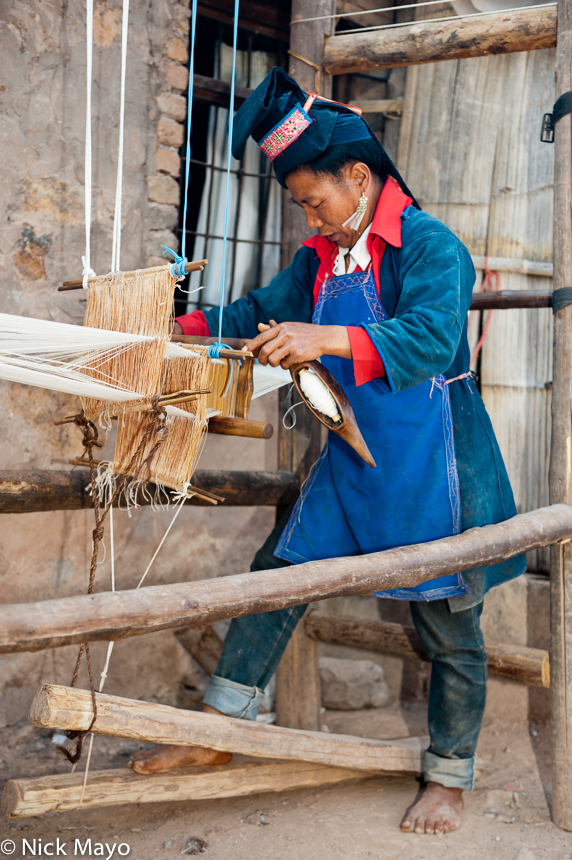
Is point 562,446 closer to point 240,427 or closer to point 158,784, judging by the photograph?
point 240,427

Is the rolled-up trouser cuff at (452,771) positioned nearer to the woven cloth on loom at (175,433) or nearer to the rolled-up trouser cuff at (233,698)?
the rolled-up trouser cuff at (233,698)

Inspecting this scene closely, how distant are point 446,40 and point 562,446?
4.64ft

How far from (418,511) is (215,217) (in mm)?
2081

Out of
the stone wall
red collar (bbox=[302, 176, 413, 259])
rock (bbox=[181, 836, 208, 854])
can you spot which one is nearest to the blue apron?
red collar (bbox=[302, 176, 413, 259])

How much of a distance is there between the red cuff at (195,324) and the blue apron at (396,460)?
1.18ft

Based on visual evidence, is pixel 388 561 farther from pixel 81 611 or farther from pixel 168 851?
pixel 168 851

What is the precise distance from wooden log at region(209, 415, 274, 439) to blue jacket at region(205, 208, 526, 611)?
1.06 ft

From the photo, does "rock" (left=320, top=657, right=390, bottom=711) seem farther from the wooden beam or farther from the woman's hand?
the wooden beam

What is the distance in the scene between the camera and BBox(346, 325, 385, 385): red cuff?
1800mm

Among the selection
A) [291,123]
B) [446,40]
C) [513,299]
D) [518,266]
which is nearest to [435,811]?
[513,299]

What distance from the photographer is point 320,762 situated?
2.36 metres

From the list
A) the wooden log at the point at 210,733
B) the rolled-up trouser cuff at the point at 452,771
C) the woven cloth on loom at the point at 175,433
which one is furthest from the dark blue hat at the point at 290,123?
the rolled-up trouser cuff at the point at 452,771

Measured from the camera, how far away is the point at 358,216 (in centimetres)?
221

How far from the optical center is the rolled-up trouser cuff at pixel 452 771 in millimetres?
2475
